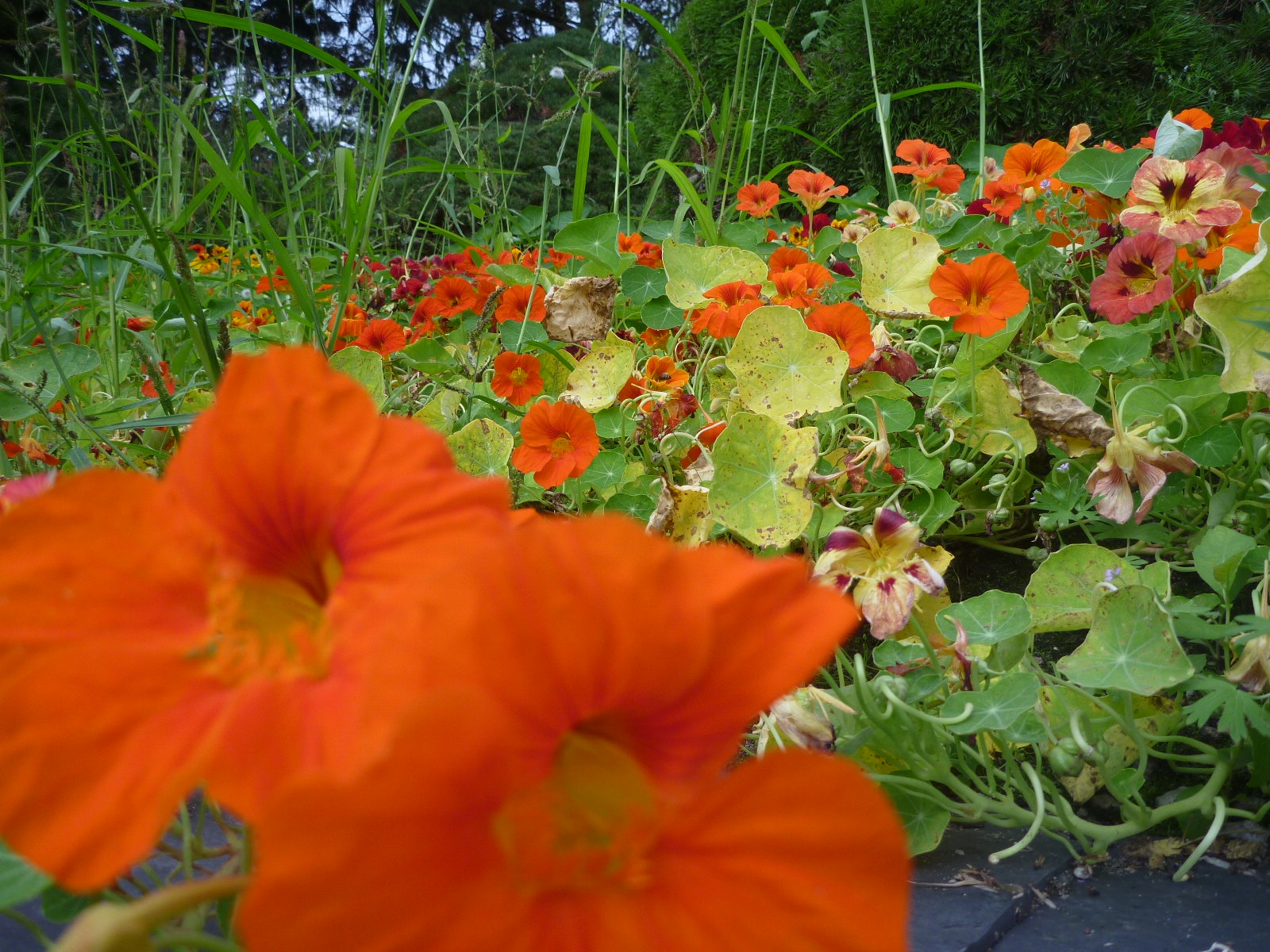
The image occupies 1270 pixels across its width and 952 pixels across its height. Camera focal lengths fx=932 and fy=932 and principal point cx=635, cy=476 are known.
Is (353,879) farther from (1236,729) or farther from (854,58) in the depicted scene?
(854,58)

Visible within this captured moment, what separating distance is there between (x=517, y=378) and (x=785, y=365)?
494 mm

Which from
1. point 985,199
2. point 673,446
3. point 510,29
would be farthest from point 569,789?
point 510,29

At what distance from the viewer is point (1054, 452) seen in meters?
1.28

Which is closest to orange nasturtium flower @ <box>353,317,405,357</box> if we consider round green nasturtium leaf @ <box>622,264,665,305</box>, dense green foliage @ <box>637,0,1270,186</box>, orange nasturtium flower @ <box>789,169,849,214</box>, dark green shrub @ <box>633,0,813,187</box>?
round green nasturtium leaf @ <box>622,264,665,305</box>

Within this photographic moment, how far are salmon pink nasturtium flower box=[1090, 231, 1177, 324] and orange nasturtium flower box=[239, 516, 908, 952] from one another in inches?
48.8

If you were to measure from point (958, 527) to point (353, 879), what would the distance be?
1.35 m

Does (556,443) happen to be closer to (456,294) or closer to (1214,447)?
(1214,447)

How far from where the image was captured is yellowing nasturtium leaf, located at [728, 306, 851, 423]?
1338mm

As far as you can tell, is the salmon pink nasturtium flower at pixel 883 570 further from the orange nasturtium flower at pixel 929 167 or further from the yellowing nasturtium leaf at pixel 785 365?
the orange nasturtium flower at pixel 929 167

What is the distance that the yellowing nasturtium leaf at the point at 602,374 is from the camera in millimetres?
1581

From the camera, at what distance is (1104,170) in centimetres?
173

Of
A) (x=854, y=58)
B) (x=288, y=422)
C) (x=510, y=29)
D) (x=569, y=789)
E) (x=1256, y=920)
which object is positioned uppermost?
(x=510, y=29)

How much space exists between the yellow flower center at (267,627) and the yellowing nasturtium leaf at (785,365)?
1.01 metres

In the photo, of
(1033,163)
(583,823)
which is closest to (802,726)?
(583,823)
